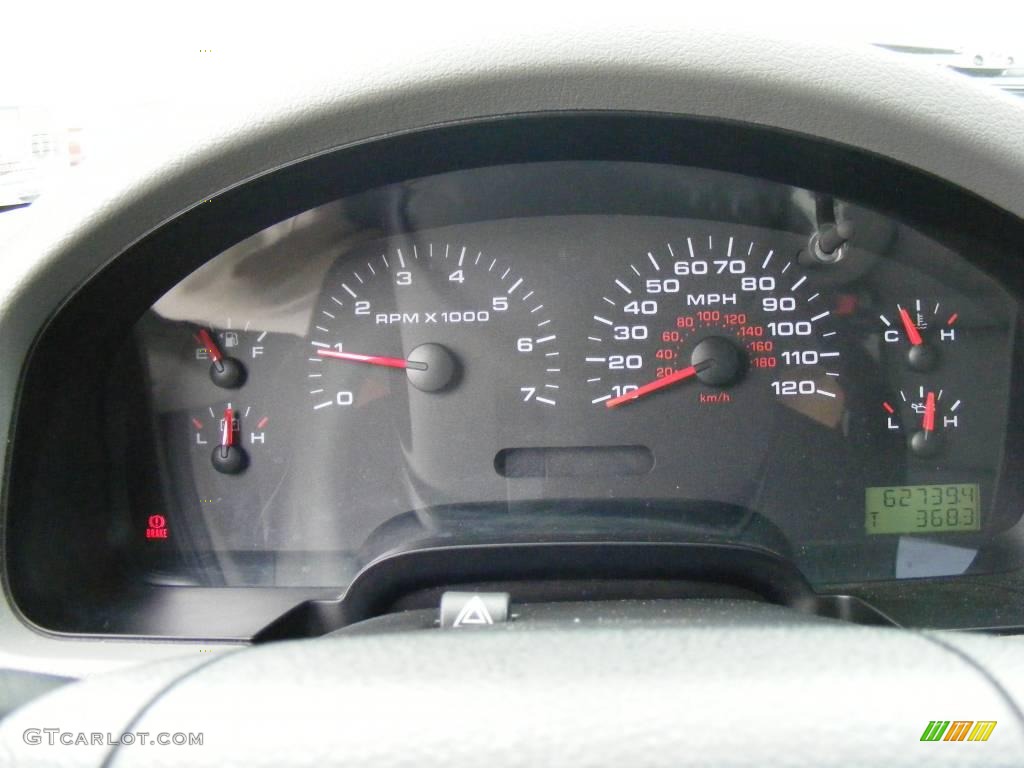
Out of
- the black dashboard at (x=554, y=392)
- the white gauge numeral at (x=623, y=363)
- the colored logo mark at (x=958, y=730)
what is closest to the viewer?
the colored logo mark at (x=958, y=730)

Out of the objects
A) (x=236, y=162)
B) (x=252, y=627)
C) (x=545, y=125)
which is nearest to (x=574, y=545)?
(x=252, y=627)

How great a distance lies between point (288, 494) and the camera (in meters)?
2.56

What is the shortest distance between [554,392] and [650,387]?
236mm

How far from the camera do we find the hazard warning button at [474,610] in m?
1.80

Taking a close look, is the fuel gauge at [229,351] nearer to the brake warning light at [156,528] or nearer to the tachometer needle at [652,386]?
the brake warning light at [156,528]

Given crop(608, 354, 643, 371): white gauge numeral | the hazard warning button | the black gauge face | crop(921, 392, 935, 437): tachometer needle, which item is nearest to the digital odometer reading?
crop(921, 392, 935, 437): tachometer needle

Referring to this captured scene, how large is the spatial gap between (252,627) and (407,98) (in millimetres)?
1147

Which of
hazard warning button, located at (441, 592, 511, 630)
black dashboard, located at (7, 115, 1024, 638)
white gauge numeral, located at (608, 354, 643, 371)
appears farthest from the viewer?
white gauge numeral, located at (608, 354, 643, 371)

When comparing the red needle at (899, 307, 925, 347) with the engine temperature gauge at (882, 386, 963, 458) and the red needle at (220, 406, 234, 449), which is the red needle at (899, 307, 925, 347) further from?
the red needle at (220, 406, 234, 449)

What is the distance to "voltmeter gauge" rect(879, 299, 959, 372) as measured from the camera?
8.17 feet

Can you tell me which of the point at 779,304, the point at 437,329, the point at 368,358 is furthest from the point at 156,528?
the point at 779,304
